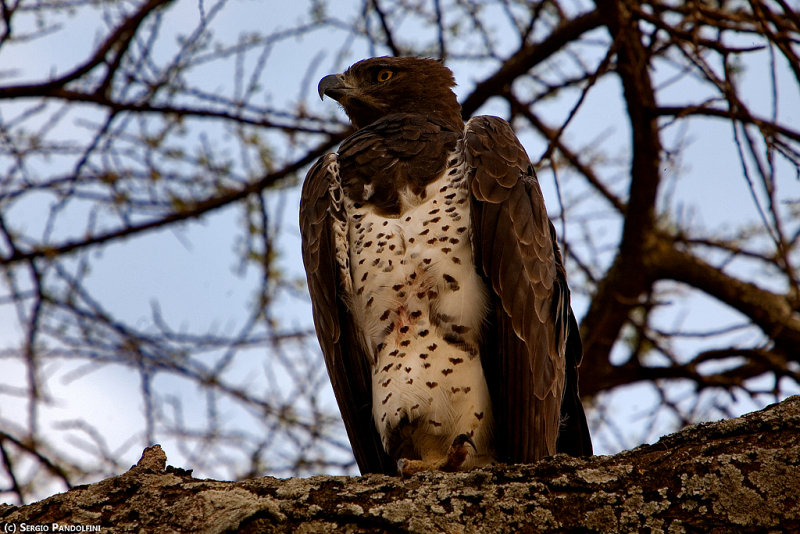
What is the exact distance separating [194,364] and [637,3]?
480cm

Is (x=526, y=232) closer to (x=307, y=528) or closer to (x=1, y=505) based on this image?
(x=307, y=528)

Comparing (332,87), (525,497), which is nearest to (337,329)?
(332,87)

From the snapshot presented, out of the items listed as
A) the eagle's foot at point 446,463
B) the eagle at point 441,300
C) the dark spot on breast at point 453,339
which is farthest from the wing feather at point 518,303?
the eagle's foot at point 446,463

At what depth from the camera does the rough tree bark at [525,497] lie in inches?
100

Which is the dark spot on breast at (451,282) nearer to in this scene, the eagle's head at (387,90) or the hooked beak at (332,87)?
the eagle's head at (387,90)

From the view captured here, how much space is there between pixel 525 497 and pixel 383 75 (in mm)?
4242

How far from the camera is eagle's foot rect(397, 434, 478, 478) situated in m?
4.15

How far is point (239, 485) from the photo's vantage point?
2939 millimetres

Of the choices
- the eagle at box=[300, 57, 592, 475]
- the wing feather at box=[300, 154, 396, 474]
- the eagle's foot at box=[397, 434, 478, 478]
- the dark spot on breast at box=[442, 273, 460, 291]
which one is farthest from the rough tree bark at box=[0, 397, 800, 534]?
the wing feather at box=[300, 154, 396, 474]

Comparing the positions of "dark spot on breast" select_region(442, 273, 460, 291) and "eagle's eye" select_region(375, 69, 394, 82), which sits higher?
"eagle's eye" select_region(375, 69, 394, 82)

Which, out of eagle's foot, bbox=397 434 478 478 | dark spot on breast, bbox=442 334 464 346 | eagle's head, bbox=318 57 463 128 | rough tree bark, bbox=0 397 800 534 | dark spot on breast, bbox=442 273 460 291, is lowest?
rough tree bark, bbox=0 397 800 534

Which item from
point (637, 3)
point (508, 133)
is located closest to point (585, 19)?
point (637, 3)

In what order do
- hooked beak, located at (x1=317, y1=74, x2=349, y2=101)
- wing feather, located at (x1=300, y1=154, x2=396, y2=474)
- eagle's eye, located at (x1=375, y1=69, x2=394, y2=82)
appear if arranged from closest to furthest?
1. wing feather, located at (x1=300, y1=154, x2=396, y2=474)
2. hooked beak, located at (x1=317, y1=74, x2=349, y2=101)
3. eagle's eye, located at (x1=375, y1=69, x2=394, y2=82)

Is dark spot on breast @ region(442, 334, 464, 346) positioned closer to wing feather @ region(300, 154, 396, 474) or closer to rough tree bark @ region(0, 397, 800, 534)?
wing feather @ region(300, 154, 396, 474)
